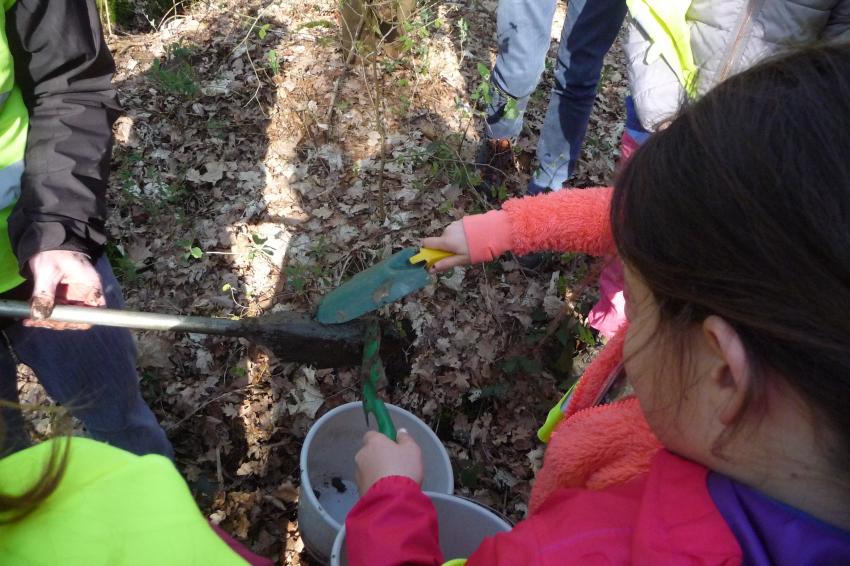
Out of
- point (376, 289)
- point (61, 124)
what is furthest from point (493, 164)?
point (61, 124)

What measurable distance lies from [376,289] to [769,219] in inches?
47.6

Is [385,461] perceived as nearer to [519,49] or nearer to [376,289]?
[376,289]

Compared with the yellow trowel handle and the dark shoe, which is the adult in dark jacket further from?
the dark shoe

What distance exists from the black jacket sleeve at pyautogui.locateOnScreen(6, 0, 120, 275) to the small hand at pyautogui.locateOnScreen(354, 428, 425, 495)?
42.6 inches

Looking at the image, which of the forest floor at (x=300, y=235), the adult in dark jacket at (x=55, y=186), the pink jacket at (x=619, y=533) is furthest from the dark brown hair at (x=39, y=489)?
the forest floor at (x=300, y=235)

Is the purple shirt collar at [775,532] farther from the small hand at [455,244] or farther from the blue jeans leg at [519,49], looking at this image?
the blue jeans leg at [519,49]

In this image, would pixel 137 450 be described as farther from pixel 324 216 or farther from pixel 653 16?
pixel 653 16

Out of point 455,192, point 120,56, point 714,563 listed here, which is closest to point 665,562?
point 714,563

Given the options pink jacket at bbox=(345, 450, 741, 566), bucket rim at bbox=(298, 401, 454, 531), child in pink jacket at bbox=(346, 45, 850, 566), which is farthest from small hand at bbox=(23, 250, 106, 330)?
child in pink jacket at bbox=(346, 45, 850, 566)

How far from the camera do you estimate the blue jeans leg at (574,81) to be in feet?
9.99

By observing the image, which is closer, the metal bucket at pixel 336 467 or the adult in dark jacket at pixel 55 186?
the adult in dark jacket at pixel 55 186

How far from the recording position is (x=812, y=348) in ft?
2.47

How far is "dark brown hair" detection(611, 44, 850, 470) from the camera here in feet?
2.41

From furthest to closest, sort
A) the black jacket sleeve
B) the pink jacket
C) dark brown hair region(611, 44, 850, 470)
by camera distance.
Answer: the black jacket sleeve, the pink jacket, dark brown hair region(611, 44, 850, 470)
